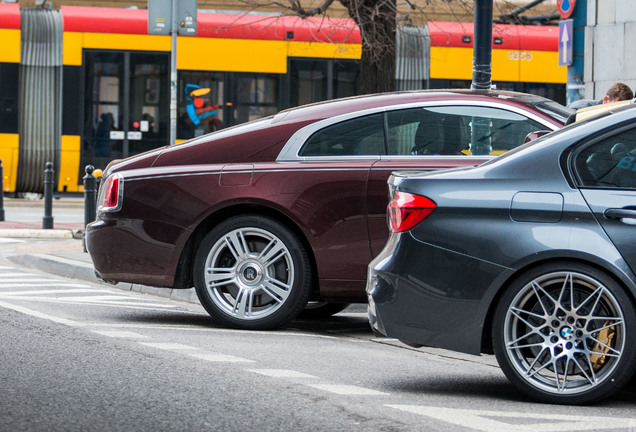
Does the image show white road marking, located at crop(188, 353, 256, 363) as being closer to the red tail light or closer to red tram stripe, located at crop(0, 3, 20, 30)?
the red tail light

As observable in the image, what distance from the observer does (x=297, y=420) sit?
5.04 m

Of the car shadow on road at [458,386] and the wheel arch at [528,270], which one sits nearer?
the wheel arch at [528,270]

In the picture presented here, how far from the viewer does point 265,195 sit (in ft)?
25.9

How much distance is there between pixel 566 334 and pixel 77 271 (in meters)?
7.43

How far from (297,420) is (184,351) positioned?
6.70 feet

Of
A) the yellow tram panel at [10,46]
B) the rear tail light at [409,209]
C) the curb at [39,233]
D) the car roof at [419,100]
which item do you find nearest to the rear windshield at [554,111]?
the car roof at [419,100]

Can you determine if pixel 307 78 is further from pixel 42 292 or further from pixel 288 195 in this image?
pixel 288 195

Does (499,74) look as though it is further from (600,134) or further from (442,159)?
(600,134)

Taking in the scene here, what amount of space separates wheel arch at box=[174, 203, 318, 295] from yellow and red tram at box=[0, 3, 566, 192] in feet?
43.3

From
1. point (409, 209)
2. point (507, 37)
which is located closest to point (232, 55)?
point (507, 37)

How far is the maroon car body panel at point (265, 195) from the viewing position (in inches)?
305

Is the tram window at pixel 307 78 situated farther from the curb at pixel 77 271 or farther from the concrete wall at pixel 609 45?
the curb at pixel 77 271

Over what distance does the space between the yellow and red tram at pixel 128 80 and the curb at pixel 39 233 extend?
14.7 feet

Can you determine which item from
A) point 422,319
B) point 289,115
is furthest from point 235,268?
point 422,319
